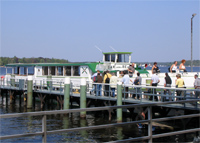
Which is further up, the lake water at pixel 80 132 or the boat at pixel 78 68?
the boat at pixel 78 68

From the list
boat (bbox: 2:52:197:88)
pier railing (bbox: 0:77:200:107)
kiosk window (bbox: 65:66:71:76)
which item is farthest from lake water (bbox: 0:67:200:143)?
kiosk window (bbox: 65:66:71:76)

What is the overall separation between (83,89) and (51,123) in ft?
9.64

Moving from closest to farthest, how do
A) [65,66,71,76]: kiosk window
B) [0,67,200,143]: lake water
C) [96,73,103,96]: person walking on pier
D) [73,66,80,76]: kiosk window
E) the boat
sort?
[0,67,200,143]: lake water → [96,73,103,96]: person walking on pier → the boat → [73,66,80,76]: kiosk window → [65,66,71,76]: kiosk window

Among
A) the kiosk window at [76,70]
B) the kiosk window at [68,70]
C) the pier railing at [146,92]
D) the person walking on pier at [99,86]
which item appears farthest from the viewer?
the kiosk window at [68,70]

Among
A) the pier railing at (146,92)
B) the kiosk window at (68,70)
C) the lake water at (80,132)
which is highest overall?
the kiosk window at (68,70)

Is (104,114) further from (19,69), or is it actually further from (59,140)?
(19,69)

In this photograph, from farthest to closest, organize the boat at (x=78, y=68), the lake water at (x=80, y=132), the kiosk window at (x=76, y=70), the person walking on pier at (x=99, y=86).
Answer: the kiosk window at (x=76, y=70), the boat at (x=78, y=68), the person walking on pier at (x=99, y=86), the lake water at (x=80, y=132)

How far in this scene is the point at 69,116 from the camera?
22.1 metres

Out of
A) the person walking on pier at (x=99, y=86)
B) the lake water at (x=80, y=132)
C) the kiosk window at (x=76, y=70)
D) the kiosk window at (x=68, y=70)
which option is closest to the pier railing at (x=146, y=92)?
the person walking on pier at (x=99, y=86)

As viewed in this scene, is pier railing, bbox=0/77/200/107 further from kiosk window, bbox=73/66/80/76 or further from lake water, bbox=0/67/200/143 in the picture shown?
kiosk window, bbox=73/66/80/76

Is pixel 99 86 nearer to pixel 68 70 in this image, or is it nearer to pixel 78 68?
pixel 78 68

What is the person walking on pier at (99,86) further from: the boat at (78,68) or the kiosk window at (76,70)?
the kiosk window at (76,70)

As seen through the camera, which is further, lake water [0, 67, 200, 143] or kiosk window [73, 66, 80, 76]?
kiosk window [73, 66, 80, 76]

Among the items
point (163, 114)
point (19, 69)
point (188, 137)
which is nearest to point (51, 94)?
point (19, 69)
